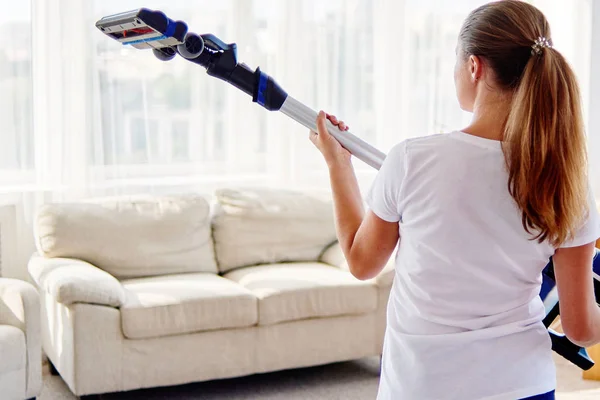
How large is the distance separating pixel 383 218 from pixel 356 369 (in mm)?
2697

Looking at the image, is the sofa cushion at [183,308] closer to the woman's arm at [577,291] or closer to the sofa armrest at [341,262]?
the sofa armrest at [341,262]

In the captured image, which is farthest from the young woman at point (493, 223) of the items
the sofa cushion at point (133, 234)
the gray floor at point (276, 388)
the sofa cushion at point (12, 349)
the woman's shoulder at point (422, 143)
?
the sofa cushion at point (133, 234)

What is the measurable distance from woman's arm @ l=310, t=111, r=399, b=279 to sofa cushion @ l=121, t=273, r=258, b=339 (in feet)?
6.34

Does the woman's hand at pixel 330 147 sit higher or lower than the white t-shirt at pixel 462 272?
higher

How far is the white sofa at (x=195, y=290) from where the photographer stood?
121 inches

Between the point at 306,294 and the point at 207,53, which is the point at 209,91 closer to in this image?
the point at 306,294

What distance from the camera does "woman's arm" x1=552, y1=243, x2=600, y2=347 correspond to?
113 centimetres

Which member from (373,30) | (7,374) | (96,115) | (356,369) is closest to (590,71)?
(373,30)

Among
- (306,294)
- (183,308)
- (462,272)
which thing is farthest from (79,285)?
(462,272)

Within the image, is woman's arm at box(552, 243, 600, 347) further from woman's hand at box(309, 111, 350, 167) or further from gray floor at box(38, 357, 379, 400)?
gray floor at box(38, 357, 379, 400)

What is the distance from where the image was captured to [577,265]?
1.13m

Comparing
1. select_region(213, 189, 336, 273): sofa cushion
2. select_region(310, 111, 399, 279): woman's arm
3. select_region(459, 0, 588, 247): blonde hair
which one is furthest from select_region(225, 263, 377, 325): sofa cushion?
select_region(459, 0, 588, 247): blonde hair

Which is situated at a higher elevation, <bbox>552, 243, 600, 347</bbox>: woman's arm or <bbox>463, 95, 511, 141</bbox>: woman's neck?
<bbox>463, 95, 511, 141</bbox>: woman's neck

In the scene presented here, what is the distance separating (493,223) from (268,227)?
284cm
